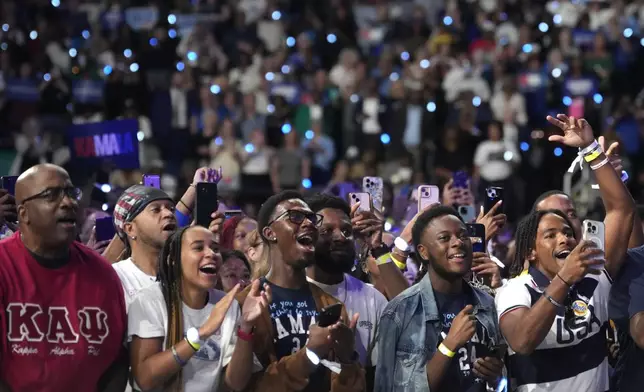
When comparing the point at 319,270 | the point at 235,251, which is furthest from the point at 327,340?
the point at 235,251

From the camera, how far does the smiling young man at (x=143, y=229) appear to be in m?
6.48

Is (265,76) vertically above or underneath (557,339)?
above

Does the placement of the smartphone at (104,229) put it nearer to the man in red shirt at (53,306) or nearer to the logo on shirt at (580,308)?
the man in red shirt at (53,306)

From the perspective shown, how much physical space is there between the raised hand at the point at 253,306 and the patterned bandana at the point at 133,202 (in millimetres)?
1336

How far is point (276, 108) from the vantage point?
16312mm

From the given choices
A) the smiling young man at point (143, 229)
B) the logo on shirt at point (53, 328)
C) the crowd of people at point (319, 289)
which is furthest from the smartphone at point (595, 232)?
the logo on shirt at point (53, 328)

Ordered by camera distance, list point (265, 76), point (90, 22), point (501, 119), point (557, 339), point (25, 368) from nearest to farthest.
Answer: point (25, 368)
point (557, 339)
point (501, 119)
point (265, 76)
point (90, 22)

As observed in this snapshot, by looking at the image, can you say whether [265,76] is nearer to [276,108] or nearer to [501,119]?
Answer: [276,108]

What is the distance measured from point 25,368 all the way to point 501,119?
11355 millimetres

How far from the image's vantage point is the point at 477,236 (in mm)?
7062

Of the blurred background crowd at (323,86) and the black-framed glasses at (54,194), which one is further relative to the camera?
the blurred background crowd at (323,86)

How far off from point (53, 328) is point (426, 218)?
6.60 ft

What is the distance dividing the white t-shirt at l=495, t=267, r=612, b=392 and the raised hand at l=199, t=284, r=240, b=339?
1445 mm

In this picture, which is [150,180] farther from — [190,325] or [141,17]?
[141,17]
